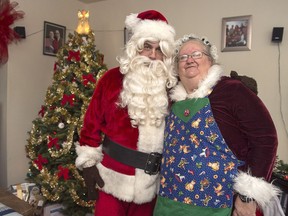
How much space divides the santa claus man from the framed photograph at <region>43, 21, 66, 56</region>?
188cm

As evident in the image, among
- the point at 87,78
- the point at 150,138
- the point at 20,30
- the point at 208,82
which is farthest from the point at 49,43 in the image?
the point at 208,82

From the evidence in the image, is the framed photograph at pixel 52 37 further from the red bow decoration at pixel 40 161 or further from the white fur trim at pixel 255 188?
the white fur trim at pixel 255 188

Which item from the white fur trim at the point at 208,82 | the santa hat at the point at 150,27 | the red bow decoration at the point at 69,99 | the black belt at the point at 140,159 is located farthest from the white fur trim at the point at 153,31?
the red bow decoration at the point at 69,99

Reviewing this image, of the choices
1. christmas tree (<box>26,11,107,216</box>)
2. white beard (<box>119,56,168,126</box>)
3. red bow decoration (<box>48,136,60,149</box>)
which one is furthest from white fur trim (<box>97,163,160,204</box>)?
red bow decoration (<box>48,136,60,149</box>)

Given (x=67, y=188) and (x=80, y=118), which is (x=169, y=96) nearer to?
(x=80, y=118)

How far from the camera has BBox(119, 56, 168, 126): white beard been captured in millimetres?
1694

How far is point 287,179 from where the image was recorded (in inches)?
86.0

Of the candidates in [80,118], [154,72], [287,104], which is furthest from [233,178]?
[80,118]

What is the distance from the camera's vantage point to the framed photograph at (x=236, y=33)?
277cm

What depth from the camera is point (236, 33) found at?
282 cm

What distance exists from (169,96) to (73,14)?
2633mm

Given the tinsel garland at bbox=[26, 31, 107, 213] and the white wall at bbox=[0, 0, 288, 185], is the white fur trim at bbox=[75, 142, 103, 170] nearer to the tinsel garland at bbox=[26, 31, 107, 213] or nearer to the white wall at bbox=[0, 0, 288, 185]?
the tinsel garland at bbox=[26, 31, 107, 213]

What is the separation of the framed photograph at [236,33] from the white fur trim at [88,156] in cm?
183

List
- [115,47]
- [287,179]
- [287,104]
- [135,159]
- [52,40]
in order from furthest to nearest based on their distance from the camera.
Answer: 1. [115,47]
2. [52,40]
3. [287,104]
4. [287,179]
5. [135,159]
